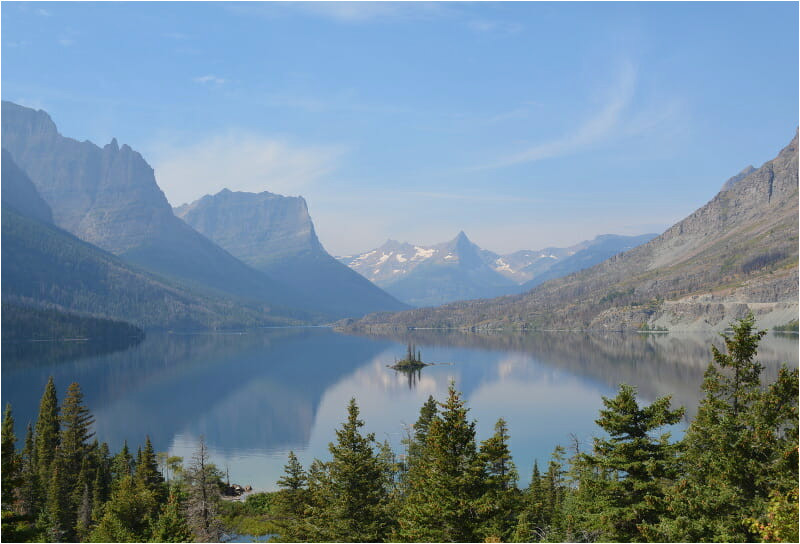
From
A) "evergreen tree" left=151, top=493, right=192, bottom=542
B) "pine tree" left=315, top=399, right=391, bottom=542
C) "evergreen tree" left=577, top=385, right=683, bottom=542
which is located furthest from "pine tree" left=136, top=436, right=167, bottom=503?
"evergreen tree" left=577, top=385, right=683, bottom=542

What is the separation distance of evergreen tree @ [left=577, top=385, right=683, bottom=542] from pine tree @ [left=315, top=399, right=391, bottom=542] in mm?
13677

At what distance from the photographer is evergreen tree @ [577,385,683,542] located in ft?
98.2

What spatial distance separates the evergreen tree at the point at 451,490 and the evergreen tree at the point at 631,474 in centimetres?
565

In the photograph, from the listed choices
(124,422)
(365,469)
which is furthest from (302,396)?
(365,469)

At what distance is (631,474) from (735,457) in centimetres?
480

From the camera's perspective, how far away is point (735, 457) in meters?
29.7

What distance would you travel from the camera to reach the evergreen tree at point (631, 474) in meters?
29.9

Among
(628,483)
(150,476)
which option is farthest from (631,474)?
(150,476)

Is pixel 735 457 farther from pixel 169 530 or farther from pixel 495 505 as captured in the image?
pixel 169 530

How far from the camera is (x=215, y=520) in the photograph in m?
54.3

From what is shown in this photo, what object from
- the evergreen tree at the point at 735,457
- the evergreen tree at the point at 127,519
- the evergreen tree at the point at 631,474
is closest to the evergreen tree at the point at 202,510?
the evergreen tree at the point at 127,519

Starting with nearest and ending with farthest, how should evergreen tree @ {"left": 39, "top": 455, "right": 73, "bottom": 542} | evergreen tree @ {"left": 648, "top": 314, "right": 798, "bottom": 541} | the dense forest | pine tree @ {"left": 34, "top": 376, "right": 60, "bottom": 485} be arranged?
evergreen tree @ {"left": 648, "top": 314, "right": 798, "bottom": 541} < the dense forest < evergreen tree @ {"left": 39, "top": 455, "right": 73, "bottom": 542} < pine tree @ {"left": 34, "top": 376, "right": 60, "bottom": 485}

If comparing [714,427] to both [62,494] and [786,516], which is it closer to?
[786,516]

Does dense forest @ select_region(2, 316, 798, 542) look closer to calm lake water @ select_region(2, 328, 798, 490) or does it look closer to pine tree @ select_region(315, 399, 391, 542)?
pine tree @ select_region(315, 399, 391, 542)
